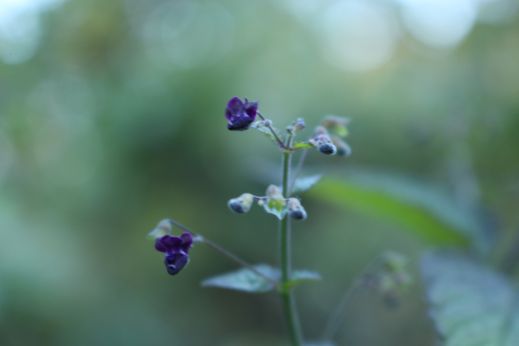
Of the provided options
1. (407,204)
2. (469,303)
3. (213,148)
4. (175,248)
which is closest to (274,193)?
(175,248)

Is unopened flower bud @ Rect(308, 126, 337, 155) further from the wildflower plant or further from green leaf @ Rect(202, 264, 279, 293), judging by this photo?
green leaf @ Rect(202, 264, 279, 293)

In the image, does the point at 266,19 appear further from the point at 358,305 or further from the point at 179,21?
the point at 358,305

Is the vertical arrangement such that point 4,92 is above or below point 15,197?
above

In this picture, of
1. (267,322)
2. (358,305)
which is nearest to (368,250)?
(358,305)

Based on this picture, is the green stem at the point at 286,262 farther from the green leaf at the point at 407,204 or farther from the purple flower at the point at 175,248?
the green leaf at the point at 407,204

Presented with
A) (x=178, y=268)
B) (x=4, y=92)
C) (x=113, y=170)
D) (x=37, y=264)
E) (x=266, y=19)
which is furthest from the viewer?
(x=266, y=19)

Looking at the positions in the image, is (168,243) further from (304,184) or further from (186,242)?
(304,184)

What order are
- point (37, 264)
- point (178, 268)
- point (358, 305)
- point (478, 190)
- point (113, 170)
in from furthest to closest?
point (113, 170) < point (358, 305) < point (37, 264) < point (478, 190) < point (178, 268)
